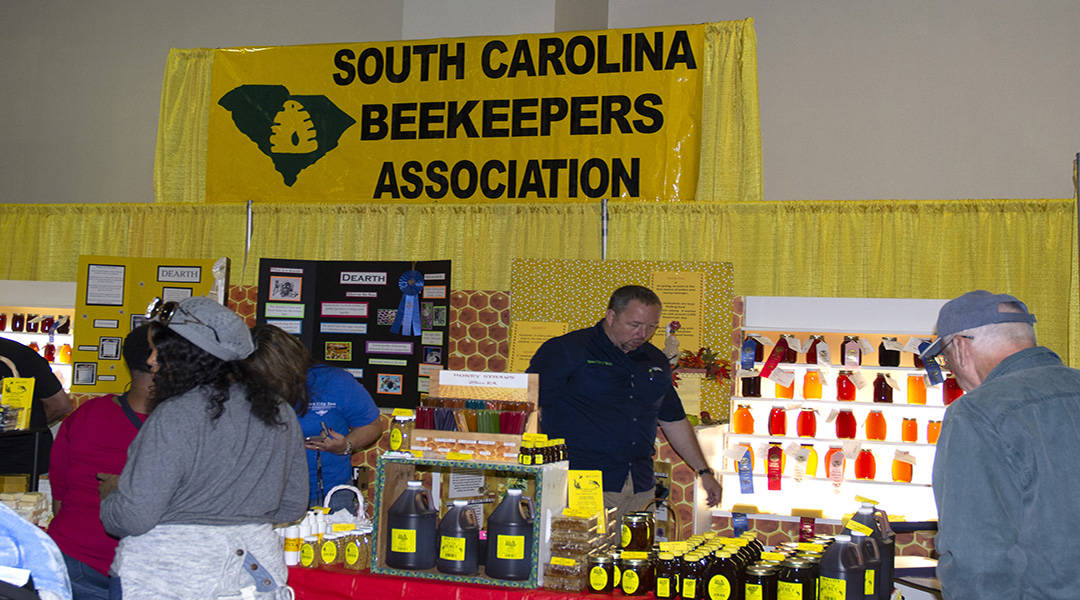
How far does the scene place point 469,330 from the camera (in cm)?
676

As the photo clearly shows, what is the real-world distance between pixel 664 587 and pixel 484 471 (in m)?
0.67

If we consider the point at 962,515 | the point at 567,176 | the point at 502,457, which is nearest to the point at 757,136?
the point at 567,176

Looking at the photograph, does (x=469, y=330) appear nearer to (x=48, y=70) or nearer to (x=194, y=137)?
(x=194, y=137)

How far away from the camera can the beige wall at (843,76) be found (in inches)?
281

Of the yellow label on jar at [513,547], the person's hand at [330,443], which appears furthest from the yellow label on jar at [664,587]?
the person's hand at [330,443]

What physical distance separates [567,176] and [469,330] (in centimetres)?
129

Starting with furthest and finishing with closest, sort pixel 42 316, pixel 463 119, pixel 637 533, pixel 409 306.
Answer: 1. pixel 42 316
2. pixel 463 119
3. pixel 409 306
4. pixel 637 533

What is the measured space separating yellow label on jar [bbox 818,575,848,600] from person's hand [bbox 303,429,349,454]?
1.89m

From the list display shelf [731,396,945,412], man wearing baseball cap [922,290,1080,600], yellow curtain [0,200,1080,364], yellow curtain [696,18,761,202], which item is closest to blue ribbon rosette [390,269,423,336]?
yellow curtain [0,200,1080,364]

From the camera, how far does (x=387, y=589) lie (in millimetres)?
2977

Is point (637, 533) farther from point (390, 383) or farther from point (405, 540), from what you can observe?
point (390, 383)

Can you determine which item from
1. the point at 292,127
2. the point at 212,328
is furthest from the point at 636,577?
the point at 292,127

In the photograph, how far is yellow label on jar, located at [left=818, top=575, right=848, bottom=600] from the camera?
2691 mm

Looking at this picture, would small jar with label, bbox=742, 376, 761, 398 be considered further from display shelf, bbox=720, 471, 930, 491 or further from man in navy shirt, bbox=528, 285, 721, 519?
man in navy shirt, bbox=528, 285, 721, 519
